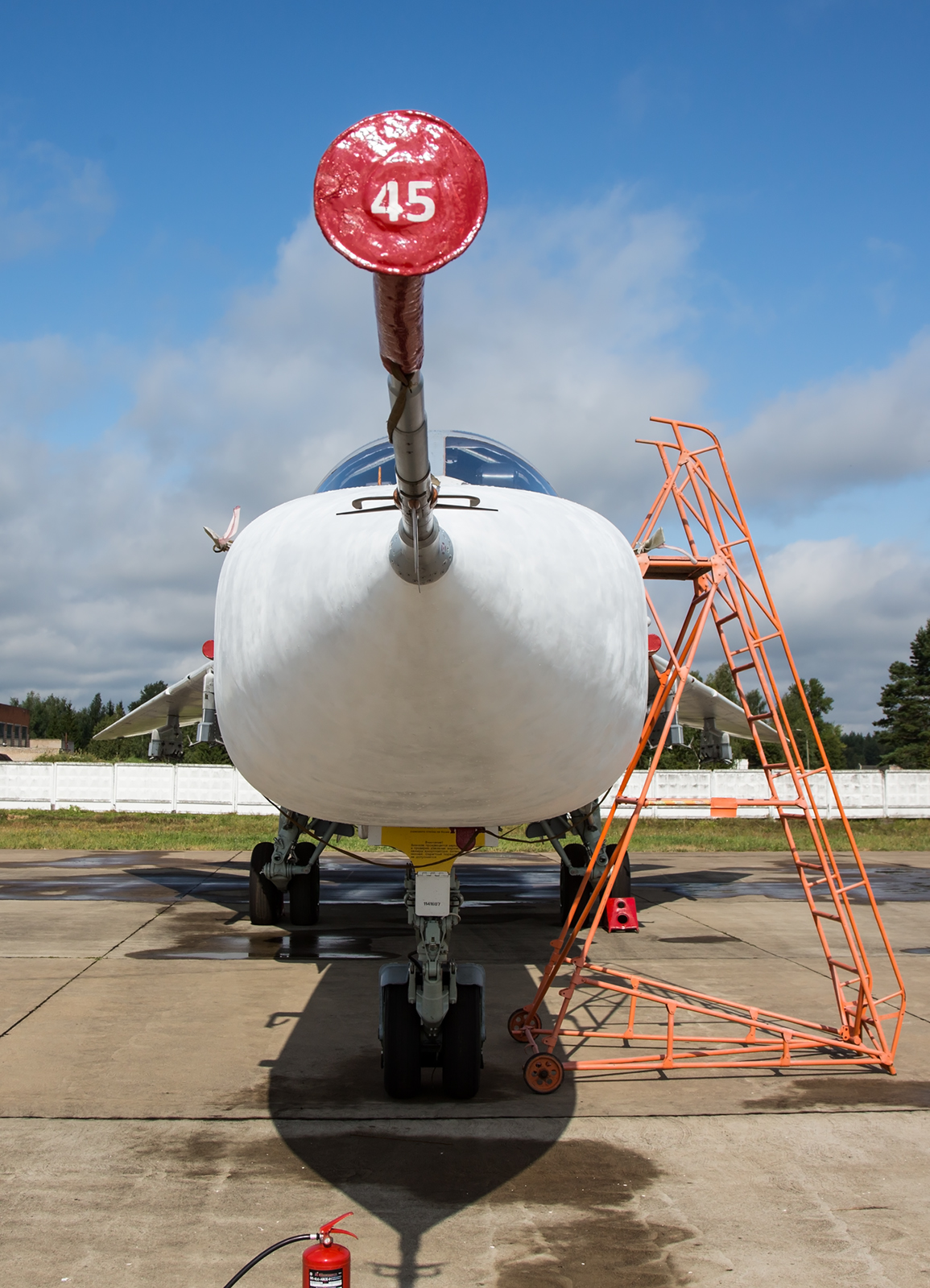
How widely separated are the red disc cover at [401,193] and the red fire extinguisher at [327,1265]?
2.65 meters

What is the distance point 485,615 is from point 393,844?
2.71 metres

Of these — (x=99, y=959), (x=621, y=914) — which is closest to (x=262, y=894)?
(x=99, y=959)

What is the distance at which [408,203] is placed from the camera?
71.8 inches

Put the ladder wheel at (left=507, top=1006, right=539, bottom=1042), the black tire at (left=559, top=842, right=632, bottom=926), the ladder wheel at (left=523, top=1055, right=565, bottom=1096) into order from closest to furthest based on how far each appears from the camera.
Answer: the ladder wheel at (left=523, top=1055, right=565, bottom=1096), the ladder wheel at (left=507, top=1006, right=539, bottom=1042), the black tire at (left=559, top=842, right=632, bottom=926)

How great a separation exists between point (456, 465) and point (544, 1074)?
356 centimetres

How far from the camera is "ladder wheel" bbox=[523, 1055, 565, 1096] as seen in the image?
5.71 metres

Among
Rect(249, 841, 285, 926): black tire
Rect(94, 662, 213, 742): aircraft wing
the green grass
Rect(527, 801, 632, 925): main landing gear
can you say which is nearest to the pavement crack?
Rect(249, 841, 285, 926): black tire

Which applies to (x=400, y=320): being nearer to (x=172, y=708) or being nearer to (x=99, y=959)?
(x=99, y=959)

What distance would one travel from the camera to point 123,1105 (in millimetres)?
5430

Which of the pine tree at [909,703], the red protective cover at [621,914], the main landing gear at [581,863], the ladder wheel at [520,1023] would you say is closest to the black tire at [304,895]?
the main landing gear at [581,863]

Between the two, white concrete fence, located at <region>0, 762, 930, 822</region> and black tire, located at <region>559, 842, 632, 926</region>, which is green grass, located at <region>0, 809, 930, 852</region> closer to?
white concrete fence, located at <region>0, 762, 930, 822</region>

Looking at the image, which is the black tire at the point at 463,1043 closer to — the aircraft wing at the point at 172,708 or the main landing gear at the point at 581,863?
the main landing gear at the point at 581,863

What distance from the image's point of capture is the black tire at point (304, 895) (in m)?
11.6

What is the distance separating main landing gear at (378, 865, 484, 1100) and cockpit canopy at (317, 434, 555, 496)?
2.16m
